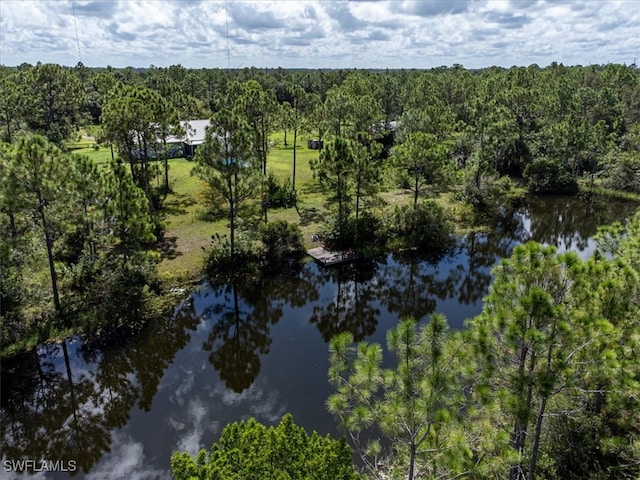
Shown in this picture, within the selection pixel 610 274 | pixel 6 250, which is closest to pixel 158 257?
pixel 6 250

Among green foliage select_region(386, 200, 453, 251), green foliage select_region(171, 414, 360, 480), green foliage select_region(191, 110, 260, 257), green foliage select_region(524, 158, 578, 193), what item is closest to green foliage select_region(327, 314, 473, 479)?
green foliage select_region(171, 414, 360, 480)

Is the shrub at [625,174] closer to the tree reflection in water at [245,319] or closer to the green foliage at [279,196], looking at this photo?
the green foliage at [279,196]

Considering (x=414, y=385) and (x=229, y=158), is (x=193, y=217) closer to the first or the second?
(x=229, y=158)

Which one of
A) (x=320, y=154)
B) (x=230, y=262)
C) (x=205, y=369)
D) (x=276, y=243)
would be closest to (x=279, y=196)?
(x=320, y=154)

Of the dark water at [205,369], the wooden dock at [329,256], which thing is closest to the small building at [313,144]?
the wooden dock at [329,256]

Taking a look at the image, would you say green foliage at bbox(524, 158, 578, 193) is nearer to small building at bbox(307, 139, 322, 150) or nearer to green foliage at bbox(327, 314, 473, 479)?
small building at bbox(307, 139, 322, 150)
